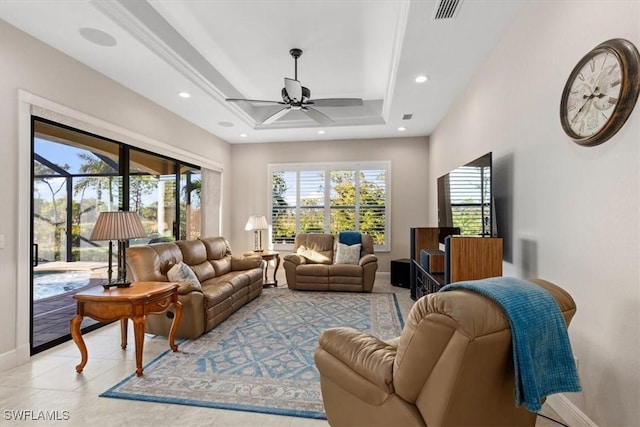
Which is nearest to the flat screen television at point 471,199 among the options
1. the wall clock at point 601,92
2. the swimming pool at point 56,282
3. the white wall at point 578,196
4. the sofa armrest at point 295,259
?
the white wall at point 578,196

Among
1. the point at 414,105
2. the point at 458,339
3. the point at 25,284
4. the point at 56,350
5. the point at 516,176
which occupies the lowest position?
the point at 56,350

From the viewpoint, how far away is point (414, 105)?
4656 mm

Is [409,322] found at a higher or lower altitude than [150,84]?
lower

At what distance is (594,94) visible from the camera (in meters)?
1.78

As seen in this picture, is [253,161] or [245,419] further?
[253,161]

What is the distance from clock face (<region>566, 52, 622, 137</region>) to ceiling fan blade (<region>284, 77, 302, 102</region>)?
2.46 metres

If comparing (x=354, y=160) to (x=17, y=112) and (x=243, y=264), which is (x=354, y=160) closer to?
(x=243, y=264)

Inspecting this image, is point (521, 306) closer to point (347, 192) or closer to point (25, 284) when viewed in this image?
point (25, 284)

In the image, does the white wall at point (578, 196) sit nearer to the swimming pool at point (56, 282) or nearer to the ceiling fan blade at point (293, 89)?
the ceiling fan blade at point (293, 89)

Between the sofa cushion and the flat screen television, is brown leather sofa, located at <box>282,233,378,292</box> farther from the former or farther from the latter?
the flat screen television

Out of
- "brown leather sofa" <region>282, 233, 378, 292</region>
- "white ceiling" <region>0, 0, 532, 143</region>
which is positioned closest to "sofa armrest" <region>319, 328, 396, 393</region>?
"white ceiling" <region>0, 0, 532, 143</region>

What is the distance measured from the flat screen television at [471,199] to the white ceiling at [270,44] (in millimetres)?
1130

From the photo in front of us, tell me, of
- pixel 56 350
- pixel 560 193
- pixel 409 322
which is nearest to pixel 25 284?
pixel 56 350

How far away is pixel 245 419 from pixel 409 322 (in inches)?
56.5
